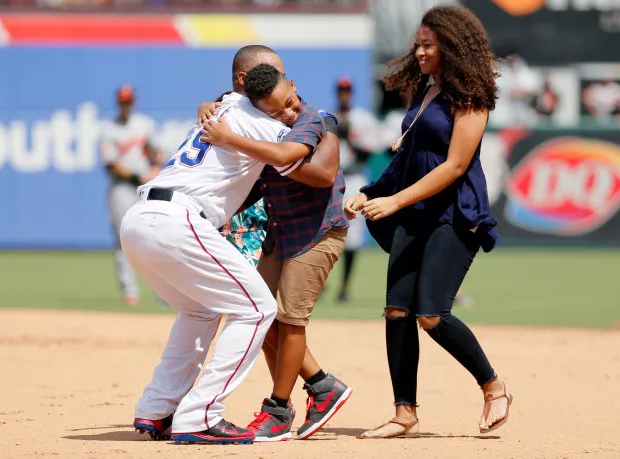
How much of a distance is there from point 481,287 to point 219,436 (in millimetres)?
9421

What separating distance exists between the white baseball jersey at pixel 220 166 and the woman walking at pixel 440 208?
24.3 inches

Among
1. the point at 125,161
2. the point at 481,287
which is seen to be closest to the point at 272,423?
the point at 125,161

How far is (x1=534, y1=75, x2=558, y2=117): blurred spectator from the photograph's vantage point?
23297mm

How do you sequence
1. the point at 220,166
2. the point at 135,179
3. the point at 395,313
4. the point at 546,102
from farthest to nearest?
the point at 546,102 < the point at 135,179 < the point at 395,313 < the point at 220,166

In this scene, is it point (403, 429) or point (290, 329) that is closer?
point (290, 329)

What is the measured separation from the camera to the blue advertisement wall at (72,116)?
2030cm

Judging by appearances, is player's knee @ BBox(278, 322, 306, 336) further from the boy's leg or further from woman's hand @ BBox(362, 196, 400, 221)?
woman's hand @ BBox(362, 196, 400, 221)

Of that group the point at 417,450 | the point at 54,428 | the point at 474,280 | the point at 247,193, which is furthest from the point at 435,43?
the point at 474,280

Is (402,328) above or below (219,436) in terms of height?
above

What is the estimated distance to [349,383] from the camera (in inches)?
311

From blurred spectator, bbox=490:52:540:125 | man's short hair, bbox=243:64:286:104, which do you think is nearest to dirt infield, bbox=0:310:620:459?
man's short hair, bbox=243:64:286:104

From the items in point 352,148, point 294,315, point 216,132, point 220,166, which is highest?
point 216,132

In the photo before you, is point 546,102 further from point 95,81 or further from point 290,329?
point 290,329

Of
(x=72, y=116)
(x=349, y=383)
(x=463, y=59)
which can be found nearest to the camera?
(x=463, y=59)
